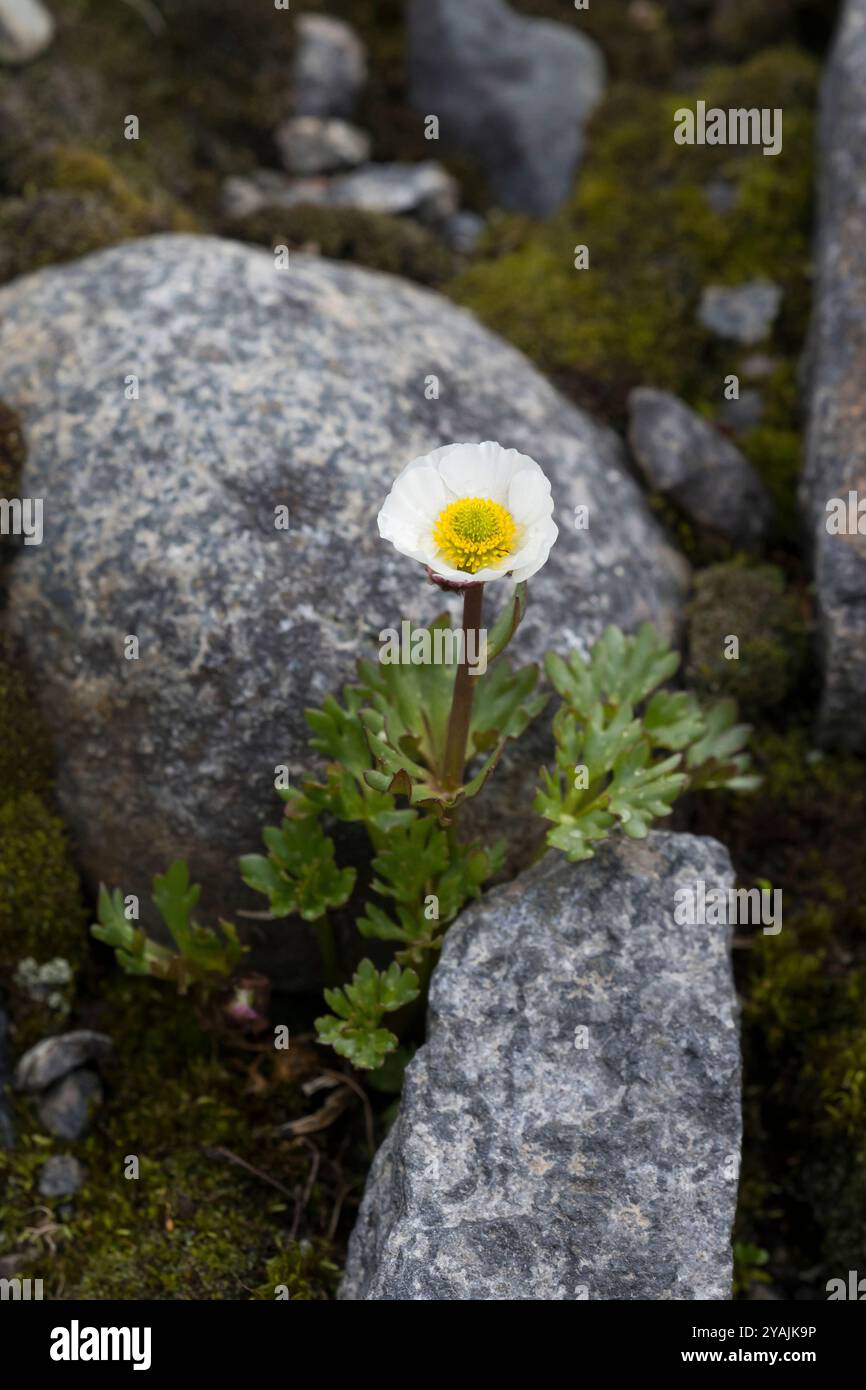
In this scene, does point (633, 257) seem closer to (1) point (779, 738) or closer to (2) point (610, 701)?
(1) point (779, 738)

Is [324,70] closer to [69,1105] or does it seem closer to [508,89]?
[508,89]

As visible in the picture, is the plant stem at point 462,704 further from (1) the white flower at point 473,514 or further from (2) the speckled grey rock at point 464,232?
(2) the speckled grey rock at point 464,232

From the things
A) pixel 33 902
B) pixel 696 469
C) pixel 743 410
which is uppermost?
pixel 743 410

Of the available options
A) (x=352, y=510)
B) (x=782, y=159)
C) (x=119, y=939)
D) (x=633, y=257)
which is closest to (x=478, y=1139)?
(x=119, y=939)

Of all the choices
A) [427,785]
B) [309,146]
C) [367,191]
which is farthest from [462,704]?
[309,146]

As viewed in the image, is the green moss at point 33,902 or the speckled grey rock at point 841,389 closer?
the green moss at point 33,902
